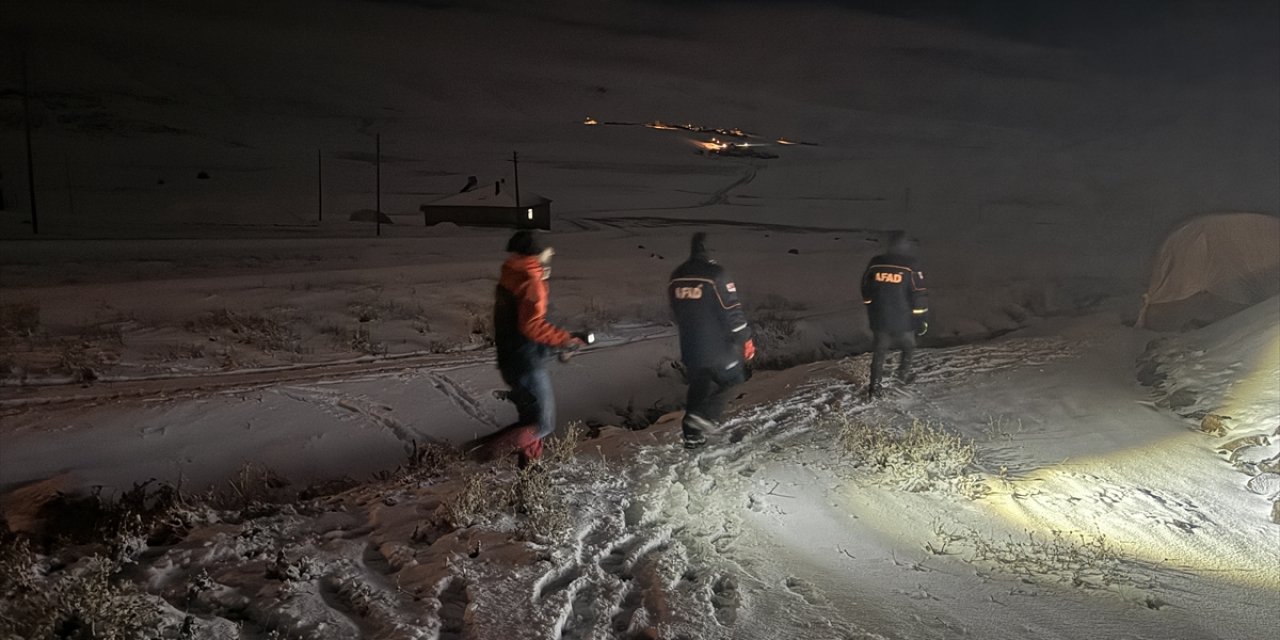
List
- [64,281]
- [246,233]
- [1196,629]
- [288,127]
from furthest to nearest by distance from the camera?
[288,127] < [246,233] < [64,281] < [1196,629]

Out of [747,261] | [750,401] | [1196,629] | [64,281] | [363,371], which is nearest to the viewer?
[1196,629]

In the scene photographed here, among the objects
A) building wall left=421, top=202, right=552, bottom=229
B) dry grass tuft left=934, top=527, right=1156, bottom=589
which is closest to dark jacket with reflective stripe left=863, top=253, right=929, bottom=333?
dry grass tuft left=934, top=527, right=1156, bottom=589

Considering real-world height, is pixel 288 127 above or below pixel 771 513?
above

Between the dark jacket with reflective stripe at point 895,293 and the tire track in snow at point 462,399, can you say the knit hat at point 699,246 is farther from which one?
the tire track in snow at point 462,399

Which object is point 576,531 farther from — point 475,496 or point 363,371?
point 363,371

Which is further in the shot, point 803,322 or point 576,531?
point 803,322

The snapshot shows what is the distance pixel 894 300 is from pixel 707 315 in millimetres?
3289

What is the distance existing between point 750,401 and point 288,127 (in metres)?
83.3

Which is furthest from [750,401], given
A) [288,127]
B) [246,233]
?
[288,127]

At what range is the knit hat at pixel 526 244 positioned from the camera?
19.8 feet

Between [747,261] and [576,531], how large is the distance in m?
24.7

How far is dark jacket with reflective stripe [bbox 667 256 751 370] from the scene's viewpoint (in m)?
7.36

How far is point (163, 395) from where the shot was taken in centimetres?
1052

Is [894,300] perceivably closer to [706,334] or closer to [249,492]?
[706,334]
